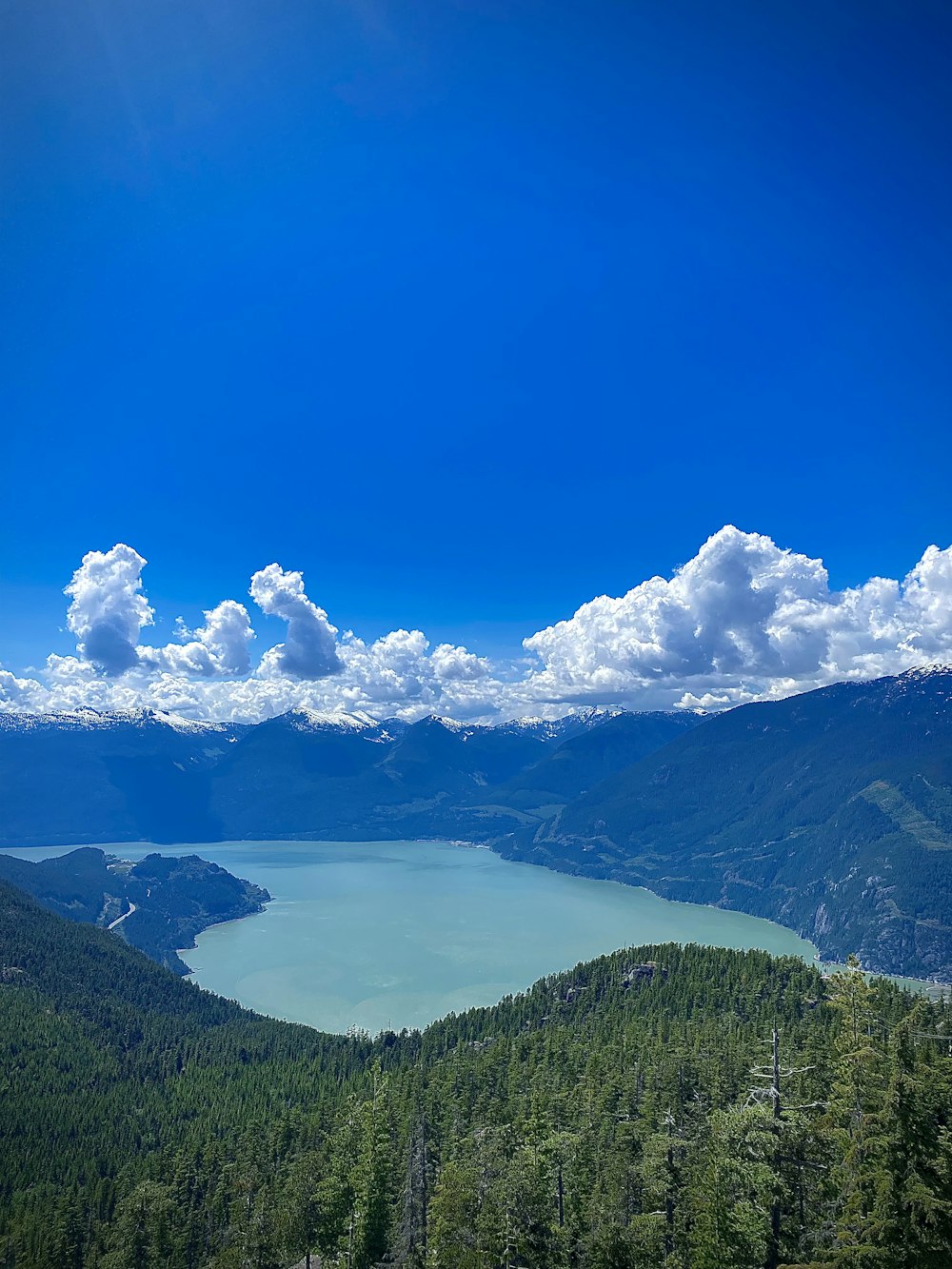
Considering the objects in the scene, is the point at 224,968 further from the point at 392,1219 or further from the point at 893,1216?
the point at 893,1216

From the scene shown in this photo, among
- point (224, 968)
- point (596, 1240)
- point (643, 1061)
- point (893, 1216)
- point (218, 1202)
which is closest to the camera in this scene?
point (893, 1216)

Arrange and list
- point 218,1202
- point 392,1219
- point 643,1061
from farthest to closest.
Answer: point 218,1202 → point 643,1061 → point 392,1219

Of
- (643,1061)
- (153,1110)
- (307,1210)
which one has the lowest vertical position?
(153,1110)

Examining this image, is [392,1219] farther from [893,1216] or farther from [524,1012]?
[524,1012]

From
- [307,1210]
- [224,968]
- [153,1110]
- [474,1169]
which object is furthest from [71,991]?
[474,1169]

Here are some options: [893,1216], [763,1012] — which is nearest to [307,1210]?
[893,1216]

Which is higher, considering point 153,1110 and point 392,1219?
point 392,1219

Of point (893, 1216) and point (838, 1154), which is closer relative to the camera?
point (893, 1216)
